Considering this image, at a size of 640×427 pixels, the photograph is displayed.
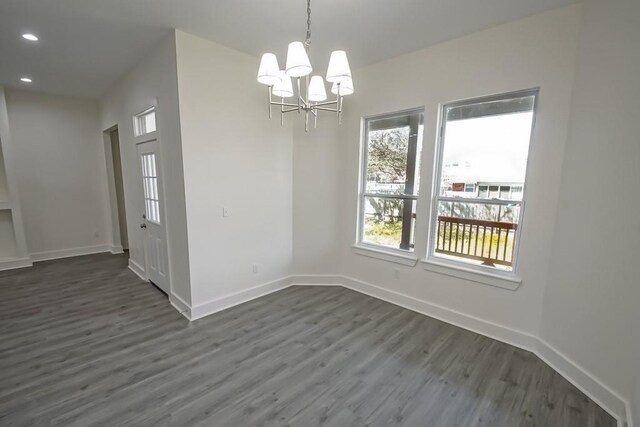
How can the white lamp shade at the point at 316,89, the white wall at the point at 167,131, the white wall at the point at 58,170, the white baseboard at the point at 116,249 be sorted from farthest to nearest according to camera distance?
1. the white baseboard at the point at 116,249
2. the white wall at the point at 58,170
3. the white wall at the point at 167,131
4. the white lamp shade at the point at 316,89

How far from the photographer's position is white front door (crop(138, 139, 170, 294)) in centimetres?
321

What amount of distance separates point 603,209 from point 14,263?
7710mm

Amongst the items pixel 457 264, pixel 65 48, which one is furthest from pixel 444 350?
pixel 65 48

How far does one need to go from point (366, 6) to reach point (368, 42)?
61 centimetres

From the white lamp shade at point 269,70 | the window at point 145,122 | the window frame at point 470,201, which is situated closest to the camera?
the white lamp shade at point 269,70

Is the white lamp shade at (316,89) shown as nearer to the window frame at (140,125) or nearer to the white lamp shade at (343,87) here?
the white lamp shade at (343,87)

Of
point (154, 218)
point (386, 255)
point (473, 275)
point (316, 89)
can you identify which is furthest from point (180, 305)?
point (473, 275)

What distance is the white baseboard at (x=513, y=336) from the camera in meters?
1.80

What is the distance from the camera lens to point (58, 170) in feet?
16.1

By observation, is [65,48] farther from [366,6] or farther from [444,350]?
[444,350]

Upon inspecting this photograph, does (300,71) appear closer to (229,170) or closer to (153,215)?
(229,170)

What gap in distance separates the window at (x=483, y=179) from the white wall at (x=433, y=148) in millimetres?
121

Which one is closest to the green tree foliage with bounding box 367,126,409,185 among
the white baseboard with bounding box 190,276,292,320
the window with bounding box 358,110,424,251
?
the window with bounding box 358,110,424,251

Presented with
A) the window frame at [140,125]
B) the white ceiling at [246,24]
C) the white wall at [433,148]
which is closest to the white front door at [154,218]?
the window frame at [140,125]
